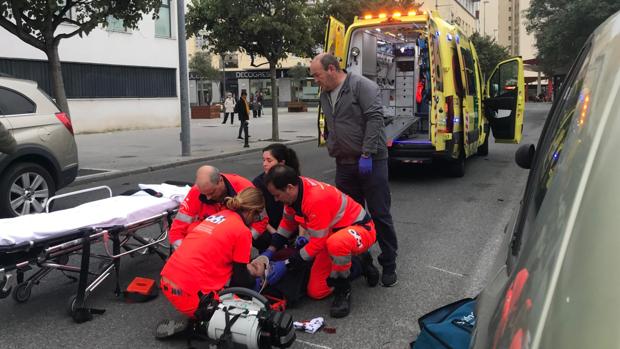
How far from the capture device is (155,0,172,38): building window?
25.2m

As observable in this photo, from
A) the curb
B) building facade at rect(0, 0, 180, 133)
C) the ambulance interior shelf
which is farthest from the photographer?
building facade at rect(0, 0, 180, 133)

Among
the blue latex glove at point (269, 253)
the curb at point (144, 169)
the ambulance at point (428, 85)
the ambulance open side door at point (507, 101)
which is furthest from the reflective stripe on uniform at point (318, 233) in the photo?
the ambulance open side door at point (507, 101)

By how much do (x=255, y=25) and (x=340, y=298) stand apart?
12.7m

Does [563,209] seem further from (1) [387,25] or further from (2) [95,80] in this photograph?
(2) [95,80]

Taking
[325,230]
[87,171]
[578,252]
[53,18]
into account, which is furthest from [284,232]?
[53,18]

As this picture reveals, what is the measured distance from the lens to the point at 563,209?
1.20 m

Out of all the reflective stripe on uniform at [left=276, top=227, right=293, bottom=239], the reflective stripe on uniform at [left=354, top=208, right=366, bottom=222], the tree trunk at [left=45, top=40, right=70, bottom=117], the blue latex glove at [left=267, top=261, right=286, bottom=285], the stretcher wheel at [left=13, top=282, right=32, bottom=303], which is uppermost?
the tree trunk at [left=45, top=40, right=70, bottom=117]

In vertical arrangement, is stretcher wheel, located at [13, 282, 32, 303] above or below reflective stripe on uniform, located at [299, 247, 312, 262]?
below

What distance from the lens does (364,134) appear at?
452cm

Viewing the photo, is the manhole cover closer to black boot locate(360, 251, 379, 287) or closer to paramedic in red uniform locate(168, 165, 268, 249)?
paramedic in red uniform locate(168, 165, 268, 249)

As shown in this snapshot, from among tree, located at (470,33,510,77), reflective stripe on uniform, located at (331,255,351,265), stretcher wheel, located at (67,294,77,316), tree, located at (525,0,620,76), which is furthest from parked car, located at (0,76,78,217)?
tree, located at (470,33,510,77)

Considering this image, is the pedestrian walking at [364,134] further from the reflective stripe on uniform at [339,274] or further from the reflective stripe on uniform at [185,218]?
the reflective stripe on uniform at [185,218]

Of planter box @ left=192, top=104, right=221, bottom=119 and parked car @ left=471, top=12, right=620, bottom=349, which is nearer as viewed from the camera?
parked car @ left=471, top=12, right=620, bottom=349

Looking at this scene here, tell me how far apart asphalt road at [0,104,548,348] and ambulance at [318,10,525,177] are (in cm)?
132
